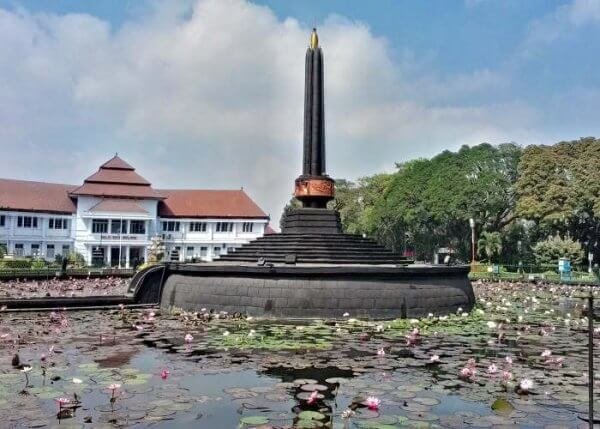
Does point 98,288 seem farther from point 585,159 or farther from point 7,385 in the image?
point 585,159

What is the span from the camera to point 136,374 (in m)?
7.81

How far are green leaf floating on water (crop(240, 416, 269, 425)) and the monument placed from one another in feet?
26.4

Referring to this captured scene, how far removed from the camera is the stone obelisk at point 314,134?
67.7 ft

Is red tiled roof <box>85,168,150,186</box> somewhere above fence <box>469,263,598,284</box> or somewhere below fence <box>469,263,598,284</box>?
above

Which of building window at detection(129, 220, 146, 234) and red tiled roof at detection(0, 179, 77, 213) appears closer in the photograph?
red tiled roof at detection(0, 179, 77, 213)

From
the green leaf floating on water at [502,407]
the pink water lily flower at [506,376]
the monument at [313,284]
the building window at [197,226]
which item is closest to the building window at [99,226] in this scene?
the building window at [197,226]

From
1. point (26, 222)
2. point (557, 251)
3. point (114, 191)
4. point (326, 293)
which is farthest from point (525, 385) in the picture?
point (26, 222)

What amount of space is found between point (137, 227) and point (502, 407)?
5462 cm

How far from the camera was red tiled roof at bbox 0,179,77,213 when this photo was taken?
5334cm

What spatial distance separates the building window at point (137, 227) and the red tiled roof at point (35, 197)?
18.6ft

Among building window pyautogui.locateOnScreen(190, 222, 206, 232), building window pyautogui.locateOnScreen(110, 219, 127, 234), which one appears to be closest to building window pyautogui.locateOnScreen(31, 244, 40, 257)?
building window pyautogui.locateOnScreen(110, 219, 127, 234)

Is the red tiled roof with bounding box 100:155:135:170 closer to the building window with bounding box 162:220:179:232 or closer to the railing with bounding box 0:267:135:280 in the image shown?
the building window with bounding box 162:220:179:232

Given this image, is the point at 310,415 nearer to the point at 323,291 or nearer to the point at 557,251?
the point at 323,291

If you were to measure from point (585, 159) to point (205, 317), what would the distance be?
38923 mm
